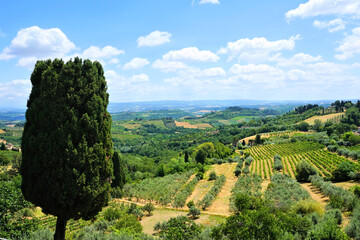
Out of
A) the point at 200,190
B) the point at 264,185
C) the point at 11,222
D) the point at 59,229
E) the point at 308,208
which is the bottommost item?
the point at 200,190

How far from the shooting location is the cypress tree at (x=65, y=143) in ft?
29.8

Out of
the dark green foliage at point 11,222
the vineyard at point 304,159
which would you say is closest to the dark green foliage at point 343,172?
the vineyard at point 304,159

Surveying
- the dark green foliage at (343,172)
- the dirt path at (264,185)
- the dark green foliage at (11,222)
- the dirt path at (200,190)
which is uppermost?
the dark green foliage at (11,222)

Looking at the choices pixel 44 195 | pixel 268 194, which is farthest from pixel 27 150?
pixel 268 194

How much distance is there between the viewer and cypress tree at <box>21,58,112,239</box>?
9.09m

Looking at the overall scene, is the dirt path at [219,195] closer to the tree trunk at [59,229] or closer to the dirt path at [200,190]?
the dirt path at [200,190]

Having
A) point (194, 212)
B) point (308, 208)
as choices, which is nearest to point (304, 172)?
point (308, 208)

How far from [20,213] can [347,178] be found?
46532mm

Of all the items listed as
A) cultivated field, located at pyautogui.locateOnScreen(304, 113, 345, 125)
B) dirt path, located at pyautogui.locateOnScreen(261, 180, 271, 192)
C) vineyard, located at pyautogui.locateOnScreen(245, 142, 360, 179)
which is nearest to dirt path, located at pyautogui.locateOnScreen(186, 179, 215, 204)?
dirt path, located at pyautogui.locateOnScreen(261, 180, 271, 192)

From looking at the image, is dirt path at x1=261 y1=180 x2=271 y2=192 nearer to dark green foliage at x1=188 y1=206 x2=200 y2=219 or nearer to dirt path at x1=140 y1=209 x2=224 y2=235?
dirt path at x1=140 y1=209 x2=224 y2=235

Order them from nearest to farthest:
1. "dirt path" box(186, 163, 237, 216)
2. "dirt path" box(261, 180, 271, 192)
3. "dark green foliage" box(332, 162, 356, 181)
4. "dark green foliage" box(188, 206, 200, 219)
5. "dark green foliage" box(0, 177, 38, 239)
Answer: "dark green foliage" box(0, 177, 38, 239)
"dark green foliage" box(188, 206, 200, 219)
"dirt path" box(186, 163, 237, 216)
"dark green foliage" box(332, 162, 356, 181)
"dirt path" box(261, 180, 271, 192)

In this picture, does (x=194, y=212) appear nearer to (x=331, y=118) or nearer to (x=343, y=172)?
(x=343, y=172)

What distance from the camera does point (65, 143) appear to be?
9.18m

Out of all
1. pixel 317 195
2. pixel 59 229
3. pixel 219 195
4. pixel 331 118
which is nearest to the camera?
pixel 59 229
